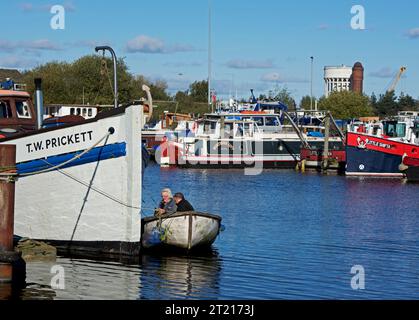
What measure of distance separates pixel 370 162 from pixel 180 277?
138 ft

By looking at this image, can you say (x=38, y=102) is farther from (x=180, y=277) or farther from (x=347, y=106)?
(x=347, y=106)

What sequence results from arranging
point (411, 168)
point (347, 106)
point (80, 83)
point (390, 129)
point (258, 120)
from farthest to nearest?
1. point (347, 106)
2. point (80, 83)
3. point (258, 120)
4. point (390, 129)
5. point (411, 168)

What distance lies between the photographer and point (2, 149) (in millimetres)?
18250

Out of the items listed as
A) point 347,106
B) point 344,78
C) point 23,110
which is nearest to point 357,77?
point 344,78

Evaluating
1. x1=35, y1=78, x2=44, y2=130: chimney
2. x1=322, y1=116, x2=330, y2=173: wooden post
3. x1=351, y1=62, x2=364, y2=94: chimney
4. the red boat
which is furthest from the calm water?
x1=351, y1=62, x2=364, y2=94: chimney

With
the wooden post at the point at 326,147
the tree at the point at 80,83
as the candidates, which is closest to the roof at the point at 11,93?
the wooden post at the point at 326,147


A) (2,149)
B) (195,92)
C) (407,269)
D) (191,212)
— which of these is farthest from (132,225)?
(195,92)

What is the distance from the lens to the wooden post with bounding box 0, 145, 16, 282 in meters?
18.1

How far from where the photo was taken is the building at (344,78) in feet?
525

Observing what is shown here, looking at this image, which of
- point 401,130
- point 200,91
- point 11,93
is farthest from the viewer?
point 200,91

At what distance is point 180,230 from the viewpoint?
2334cm

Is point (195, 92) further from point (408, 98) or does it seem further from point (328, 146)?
point (328, 146)

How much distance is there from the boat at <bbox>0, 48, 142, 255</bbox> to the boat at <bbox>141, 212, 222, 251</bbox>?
2.32 ft

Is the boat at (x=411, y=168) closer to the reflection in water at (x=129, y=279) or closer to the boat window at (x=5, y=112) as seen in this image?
the reflection in water at (x=129, y=279)
